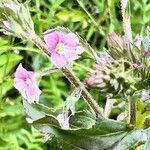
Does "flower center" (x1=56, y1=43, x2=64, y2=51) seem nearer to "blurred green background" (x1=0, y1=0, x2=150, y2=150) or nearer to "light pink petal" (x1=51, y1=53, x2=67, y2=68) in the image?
"light pink petal" (x1=51, y1=53, x2=67, y2=68)

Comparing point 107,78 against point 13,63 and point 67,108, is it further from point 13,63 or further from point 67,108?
point 13,63

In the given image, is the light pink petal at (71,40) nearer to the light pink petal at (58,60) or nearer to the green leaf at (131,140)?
the light pink petal at (58,60)

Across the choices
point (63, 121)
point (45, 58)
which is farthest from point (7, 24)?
point (45, 58)

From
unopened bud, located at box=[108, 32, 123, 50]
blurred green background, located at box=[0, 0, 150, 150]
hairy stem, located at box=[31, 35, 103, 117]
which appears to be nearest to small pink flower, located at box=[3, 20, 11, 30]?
hairy stem, located at box=[31, 35, 103, 117]

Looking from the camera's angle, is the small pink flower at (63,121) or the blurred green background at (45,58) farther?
the blurred green background at (45,58)

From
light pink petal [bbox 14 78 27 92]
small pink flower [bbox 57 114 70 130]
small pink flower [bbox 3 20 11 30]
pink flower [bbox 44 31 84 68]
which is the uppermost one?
small pink flower [bbox 3 20 11 30]

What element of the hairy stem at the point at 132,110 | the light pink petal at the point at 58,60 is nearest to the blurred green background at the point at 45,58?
the hairy stem at the point at 132,110

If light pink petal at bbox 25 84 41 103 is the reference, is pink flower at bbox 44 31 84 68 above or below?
above

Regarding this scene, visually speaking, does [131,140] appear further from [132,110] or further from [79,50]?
[79,50]

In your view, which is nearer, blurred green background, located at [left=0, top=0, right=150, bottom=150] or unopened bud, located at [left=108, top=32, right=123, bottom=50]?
unopened bud, located at [left=108, top=32, right=123, bottom=50]

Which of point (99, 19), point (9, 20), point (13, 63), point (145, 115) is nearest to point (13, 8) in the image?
point (9, 20)
